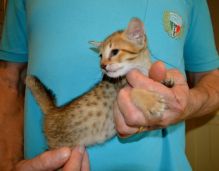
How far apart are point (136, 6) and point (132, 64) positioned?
0.20 m

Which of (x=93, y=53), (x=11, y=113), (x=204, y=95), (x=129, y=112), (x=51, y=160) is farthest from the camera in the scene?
(x=11, y=113)

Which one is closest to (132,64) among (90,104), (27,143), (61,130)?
(90,104)

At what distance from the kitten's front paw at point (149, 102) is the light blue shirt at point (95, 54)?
212 mm

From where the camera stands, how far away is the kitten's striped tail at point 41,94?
1.03 m

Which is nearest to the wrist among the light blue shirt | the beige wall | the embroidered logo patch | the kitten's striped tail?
the light blue shirt

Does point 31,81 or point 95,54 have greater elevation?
point 95,54

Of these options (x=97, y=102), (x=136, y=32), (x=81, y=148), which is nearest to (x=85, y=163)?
(x=81, y=148)

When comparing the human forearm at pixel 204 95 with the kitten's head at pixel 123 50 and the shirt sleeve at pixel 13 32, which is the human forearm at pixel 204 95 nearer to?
the kitten's head at pixel 123 50

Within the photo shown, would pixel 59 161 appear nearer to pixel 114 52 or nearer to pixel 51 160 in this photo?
pixel 51 160

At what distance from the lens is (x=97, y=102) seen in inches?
40.5

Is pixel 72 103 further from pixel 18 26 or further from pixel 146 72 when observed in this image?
pixel 18 26

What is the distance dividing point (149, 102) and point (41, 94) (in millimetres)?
395

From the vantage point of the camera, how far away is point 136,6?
3.38 feet

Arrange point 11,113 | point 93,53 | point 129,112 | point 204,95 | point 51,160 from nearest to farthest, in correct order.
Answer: point 129,112
point 51,160
point 93,53
point 204,95
point 11,113
